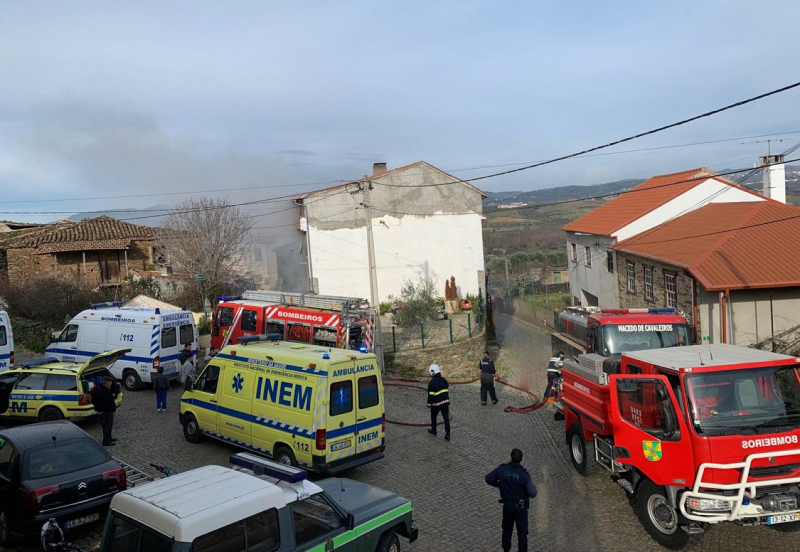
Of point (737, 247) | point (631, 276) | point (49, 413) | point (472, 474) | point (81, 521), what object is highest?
point (737, 247)

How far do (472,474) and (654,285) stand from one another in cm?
1549

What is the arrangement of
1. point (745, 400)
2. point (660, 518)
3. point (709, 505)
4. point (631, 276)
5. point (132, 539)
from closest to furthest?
point (132, 539)
point (709, 505)
point (745, 400)
point (660, 518)
point (631, 276)

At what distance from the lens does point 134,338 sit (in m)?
18.2

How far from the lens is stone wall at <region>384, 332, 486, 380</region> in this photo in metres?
21.5

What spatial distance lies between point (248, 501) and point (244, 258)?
3043 cm

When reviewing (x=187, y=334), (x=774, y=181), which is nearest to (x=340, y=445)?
(x=187, y=334)

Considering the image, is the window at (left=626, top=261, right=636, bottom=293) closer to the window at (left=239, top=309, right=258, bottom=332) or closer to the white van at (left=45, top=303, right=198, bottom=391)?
the window at (left=239, top=309, right=258, bottom=332)

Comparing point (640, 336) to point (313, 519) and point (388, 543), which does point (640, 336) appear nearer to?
point (388, 543)

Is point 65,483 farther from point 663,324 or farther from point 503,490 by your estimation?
point 663,324

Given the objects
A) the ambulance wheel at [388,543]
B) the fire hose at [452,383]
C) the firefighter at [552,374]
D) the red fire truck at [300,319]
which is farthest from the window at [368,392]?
the firefighter at [552,374]

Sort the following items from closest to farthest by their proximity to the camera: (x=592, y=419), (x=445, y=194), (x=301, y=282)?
(x=592, y=419)
(x=445, y=194)
(x=301, y=282)

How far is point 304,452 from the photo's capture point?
413 inches

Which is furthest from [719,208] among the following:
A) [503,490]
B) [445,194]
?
[503,490]

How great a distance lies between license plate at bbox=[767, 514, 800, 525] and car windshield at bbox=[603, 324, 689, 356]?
6.78 metres
